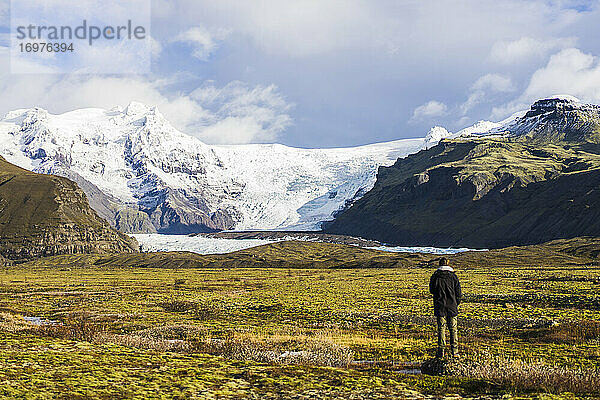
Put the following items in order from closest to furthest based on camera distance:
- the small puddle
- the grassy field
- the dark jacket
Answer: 1. the grassy field
2. the small puddle
3. the dark jacket

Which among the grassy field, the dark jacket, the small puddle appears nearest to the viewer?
the grassy field

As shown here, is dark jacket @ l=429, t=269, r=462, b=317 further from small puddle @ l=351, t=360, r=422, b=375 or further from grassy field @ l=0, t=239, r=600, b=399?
small puddle @ l=351, t=360, r=422, b=375

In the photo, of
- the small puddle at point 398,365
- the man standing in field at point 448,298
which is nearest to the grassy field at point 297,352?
the small puddle at point 398,365

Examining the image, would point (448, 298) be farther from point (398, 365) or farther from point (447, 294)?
point (398, 365)

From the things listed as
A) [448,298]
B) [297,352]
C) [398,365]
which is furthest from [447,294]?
[297,352]

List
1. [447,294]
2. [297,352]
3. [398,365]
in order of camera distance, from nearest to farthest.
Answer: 1. [447,294]
2. [398,365]
3. [297,352]

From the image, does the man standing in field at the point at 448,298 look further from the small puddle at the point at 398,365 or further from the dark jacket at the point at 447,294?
the small puddle at the point at 398,365

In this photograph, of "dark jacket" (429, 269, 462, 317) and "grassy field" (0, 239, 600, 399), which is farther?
"dark jacket" (429, 269, 462, 317)

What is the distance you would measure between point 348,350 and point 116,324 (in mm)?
21492

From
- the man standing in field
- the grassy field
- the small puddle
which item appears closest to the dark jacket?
the man standing in field

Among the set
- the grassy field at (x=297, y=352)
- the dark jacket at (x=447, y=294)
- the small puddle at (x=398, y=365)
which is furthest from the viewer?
the dark jacket at (x=447, y=294)

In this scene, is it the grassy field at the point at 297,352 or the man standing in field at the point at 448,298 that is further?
the man standing in field at the point at 448,298

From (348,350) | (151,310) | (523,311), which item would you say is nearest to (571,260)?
(523,311)

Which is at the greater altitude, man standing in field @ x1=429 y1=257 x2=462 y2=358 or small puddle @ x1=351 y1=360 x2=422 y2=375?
man standing in field @ x1=429 y1=257 x2=462 y2=358
